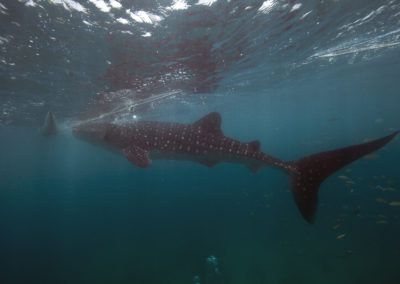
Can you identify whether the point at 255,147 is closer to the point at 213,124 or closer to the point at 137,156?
the point at 213,124

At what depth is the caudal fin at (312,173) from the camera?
3.63 m

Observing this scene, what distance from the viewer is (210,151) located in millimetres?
6402

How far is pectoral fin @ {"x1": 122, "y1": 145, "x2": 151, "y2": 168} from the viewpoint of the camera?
20.0ft

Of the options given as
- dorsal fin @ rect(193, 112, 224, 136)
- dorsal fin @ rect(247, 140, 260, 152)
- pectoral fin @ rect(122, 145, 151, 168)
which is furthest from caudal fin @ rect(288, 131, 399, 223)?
pectoral fin @ rect(122, 145, 151, 168)

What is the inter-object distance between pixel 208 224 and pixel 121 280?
9.19 metres

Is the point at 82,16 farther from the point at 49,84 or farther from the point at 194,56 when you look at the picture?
the point at 49,84

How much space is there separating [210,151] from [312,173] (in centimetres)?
303

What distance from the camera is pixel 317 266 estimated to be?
10391mm

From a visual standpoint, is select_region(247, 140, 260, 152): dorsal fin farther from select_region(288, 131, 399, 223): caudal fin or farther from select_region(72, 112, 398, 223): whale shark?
select_region(288, 131, 399, 223): caudal fin

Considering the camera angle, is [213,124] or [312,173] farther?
[213,124]

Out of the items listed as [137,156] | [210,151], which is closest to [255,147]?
[210,151]

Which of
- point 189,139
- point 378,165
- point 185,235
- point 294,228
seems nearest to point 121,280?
point 185,235

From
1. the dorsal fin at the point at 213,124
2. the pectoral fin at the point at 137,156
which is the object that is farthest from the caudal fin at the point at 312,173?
the pectoral fin at the point at 137,156

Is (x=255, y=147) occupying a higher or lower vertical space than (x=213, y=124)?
lower
